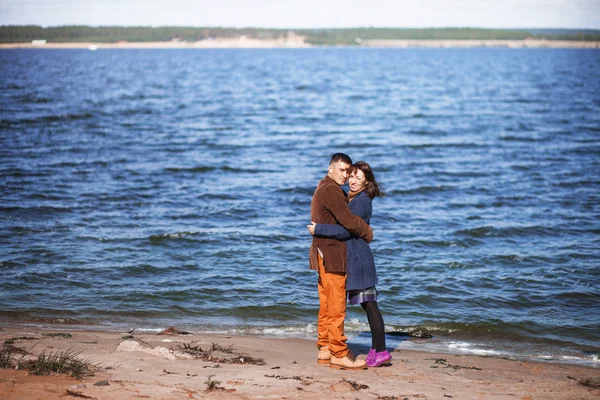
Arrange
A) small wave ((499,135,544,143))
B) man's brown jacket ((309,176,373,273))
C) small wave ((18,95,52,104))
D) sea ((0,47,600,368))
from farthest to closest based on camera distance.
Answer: small wave ((18,95,52,104)), small wave ((499,135,544,143)), sea ((0,47,600,368)), man's brown jacket ((309,176,373,273))

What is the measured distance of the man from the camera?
22.0 feet

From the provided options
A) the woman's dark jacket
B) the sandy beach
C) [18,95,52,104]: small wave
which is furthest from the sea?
[18,95,52,104]: small wave

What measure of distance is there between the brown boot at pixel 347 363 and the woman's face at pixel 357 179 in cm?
185

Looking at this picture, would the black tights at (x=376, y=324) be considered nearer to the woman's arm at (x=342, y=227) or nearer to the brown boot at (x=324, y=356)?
the brown boot at (x=324, y=356)

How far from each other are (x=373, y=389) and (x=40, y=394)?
9.70 feet

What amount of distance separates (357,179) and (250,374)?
2.26 meters

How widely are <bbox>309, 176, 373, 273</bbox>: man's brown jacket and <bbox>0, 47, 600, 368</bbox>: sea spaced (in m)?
2.24

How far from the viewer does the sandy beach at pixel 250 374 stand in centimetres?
564

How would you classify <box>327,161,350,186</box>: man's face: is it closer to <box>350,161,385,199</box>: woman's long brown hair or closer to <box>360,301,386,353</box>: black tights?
<box>350,161,385,199</box>: woman's long brown hair

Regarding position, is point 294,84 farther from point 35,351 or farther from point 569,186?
point 35,351

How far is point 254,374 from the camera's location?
21.1 ft

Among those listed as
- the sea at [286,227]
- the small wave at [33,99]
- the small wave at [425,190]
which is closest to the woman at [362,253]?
the sea at [286,227]

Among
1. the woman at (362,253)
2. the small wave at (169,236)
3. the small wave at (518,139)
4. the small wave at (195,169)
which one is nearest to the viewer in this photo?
the woman at (362,253)

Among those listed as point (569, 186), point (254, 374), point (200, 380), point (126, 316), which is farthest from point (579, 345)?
point (569, 186)
